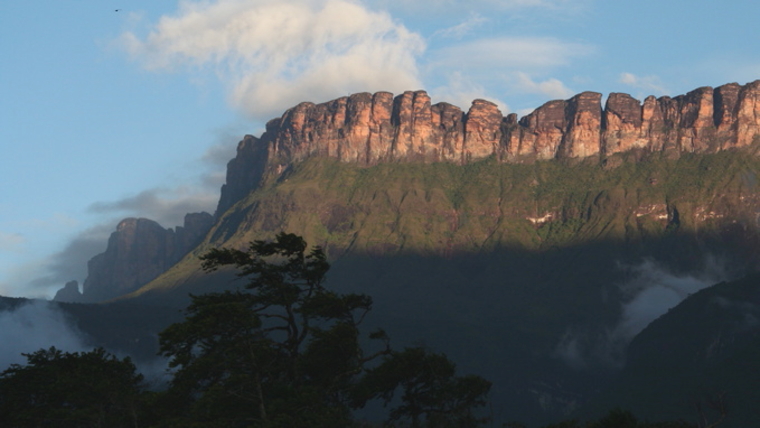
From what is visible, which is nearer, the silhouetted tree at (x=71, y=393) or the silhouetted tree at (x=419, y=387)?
the silhouetted tree at (x=71, y=393)

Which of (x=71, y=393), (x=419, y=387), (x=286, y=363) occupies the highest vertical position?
(x=286, y=363)

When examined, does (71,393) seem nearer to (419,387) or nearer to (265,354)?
(265,354)

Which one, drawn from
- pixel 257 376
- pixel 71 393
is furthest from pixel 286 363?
pixel 71 393

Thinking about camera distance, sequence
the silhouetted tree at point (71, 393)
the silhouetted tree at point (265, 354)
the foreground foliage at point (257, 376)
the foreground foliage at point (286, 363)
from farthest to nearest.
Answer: the silhouetted tree at point (71, 393)
the foreground foliage at point (257, 376)
the foreground foliage at point (286, 363)
the silhouetted tree at point (265, 354)

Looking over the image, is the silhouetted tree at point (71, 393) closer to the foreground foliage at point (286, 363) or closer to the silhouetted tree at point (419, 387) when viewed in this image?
the foreground foliage at point (286, 363)

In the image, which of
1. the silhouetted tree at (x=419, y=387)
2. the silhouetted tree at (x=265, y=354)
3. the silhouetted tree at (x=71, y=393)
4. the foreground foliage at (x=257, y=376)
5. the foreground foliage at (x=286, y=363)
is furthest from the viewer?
the silhouetted tree at (x=419, y=387)

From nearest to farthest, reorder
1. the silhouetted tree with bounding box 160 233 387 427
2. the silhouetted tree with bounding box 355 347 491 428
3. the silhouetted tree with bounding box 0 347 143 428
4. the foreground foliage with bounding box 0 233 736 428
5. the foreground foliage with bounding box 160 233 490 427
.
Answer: the silhouetted tree with bounding box 160 233 387 427, the foreground foliage with bounding box 160 233 490 427, the foreground foliage with bounding box 0 233 736 428, the silhouetted tree with bounding box 0 347 143 428, the silhouetted tree with bounding box 355 347 491 428

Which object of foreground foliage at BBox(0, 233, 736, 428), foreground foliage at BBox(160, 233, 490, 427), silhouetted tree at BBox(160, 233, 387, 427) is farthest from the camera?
foreground foliage at BBox(0, 233, 736, 428)

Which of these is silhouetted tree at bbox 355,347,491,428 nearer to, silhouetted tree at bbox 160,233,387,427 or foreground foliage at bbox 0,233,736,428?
foreground foliage at bbox 0,233,736,428

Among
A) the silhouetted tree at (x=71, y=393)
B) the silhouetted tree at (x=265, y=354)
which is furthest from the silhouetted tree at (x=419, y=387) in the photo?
the silhouetted tree at (x=71, y=393)

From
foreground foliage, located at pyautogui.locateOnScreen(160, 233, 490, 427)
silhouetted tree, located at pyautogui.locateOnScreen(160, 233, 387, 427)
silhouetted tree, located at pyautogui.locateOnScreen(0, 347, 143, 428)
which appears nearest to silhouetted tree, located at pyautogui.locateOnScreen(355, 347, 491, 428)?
foreground foliage, located at pyautogui.locateOnScreen(160, 233, 490, 427)

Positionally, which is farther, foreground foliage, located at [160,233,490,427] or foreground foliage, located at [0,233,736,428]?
foreground foliage, located at [0,233,736,428]

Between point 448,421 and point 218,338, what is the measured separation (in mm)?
18288

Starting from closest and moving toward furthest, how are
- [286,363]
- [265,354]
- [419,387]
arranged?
[265,354]
[286,363]
[419,387]
